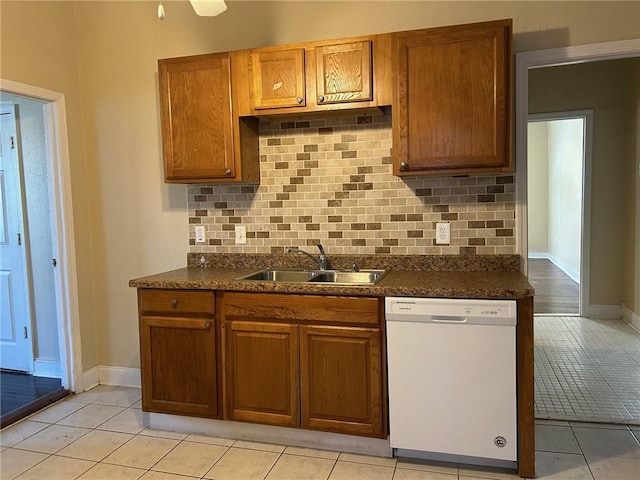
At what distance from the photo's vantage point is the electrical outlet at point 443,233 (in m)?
2.72

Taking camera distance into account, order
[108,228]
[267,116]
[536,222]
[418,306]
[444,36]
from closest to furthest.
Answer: [418,306] → [444,36] → [267,116] → [108,228] → [536,222]

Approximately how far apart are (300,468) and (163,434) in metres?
0.89

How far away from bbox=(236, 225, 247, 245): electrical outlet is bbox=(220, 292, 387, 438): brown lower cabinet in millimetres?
649

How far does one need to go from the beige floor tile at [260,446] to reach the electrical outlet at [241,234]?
1.19 meters

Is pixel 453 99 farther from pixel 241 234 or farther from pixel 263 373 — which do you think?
pixel 263 373

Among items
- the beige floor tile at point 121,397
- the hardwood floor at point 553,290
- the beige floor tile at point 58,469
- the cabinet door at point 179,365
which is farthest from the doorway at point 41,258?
the hardwood floor at point 553,290

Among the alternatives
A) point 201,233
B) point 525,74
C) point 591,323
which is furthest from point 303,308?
point 591,323

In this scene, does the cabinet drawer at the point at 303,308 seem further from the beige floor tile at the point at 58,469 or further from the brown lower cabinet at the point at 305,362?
the beige floor tile at the point at 58,469

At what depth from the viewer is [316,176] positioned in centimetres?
291

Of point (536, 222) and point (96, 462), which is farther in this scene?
point (536, 222)

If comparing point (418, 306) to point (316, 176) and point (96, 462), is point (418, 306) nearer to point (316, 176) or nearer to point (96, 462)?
point (316, 176)

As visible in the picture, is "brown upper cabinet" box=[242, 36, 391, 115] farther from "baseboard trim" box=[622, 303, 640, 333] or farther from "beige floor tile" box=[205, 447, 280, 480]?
"baseboard trim" box=[622, 303, 640, 333]

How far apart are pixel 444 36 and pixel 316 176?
3.45ft

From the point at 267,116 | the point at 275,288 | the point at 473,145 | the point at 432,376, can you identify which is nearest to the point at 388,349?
the point at 432,376
